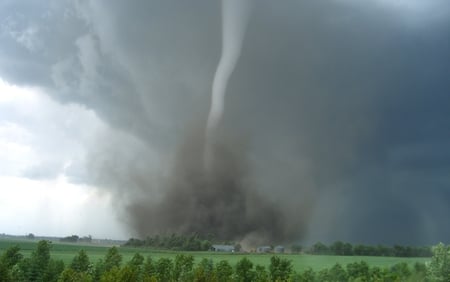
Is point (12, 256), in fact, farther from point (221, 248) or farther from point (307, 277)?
point (221, 248)

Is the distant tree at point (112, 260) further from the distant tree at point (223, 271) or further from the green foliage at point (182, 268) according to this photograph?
the distant tree at point (223, 271)

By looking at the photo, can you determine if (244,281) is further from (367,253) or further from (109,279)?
(367,253)

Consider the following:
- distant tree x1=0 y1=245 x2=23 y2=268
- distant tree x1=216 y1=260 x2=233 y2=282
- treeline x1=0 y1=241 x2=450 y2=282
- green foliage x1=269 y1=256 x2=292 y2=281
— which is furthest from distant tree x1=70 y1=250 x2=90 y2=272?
green foliage x1=269 y1=256 x2=292 y2=281

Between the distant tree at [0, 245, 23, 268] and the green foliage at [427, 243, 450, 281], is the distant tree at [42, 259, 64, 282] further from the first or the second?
the green foliage at [427, 243, 450, 281]

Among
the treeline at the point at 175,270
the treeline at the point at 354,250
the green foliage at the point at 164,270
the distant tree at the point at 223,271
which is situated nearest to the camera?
the treeline at the point at 175,270

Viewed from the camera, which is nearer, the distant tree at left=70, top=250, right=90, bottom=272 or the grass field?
the distant tree at left=70, top=250, right=90, bottom=272

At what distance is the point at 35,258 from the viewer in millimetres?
59875

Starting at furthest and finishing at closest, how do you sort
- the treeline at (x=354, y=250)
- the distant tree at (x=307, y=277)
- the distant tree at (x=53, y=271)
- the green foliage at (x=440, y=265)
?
1. the treeline at (x=354, y=250)
2. the distant tree at (x=53, y=271)
3. the distant tree at (x=307, y=277)
4. the green foliage at (x=440, y=265)

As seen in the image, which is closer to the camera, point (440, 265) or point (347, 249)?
point (440, 265)

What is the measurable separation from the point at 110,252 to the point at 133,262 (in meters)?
3.63

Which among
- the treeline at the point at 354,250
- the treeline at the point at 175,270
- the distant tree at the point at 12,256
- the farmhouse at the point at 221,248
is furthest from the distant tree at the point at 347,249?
the distant tree at the point at 12,256

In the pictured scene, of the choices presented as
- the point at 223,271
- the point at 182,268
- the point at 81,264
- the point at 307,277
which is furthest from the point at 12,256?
the point at 307,277

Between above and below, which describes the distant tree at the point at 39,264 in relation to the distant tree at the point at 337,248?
below

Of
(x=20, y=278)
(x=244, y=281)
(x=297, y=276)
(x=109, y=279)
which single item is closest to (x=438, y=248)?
(x=297, y=276)
